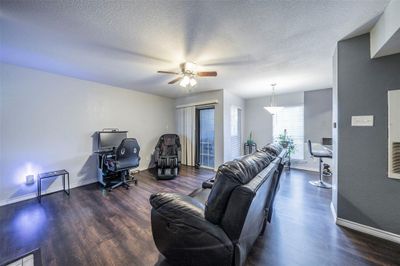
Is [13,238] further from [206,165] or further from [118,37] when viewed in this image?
[206,165]

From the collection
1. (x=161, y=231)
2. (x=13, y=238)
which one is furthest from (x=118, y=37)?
(x=13, y=238)

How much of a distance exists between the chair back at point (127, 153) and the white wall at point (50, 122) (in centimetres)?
113

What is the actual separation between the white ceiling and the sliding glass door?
6.85 ft

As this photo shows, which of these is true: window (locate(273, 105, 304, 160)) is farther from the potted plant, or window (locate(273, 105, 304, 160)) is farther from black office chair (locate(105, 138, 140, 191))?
black office chair (locate(105, 138, 140, 191))

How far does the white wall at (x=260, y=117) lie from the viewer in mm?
5028

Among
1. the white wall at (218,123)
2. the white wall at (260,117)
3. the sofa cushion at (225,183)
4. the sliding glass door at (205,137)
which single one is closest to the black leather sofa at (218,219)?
the sofa cushion at (225,183)

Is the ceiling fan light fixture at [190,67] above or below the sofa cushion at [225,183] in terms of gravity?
above

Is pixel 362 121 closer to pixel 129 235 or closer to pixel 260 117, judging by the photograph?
pixel 129 235

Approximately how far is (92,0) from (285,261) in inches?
119

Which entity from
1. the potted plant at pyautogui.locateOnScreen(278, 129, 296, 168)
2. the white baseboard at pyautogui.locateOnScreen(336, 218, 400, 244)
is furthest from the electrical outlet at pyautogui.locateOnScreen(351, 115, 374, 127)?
the potted plant at pyautogui.locateOnScreen(278, 129, 296, 168)

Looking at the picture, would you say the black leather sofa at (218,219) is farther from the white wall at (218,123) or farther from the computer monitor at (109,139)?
the white wall at (218,123)

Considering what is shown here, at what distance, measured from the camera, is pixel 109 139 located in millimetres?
3689

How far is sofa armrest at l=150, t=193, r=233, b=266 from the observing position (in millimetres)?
1068

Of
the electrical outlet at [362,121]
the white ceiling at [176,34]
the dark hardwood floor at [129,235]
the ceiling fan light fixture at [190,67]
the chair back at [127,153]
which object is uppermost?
the white ceiling at [176,34]
